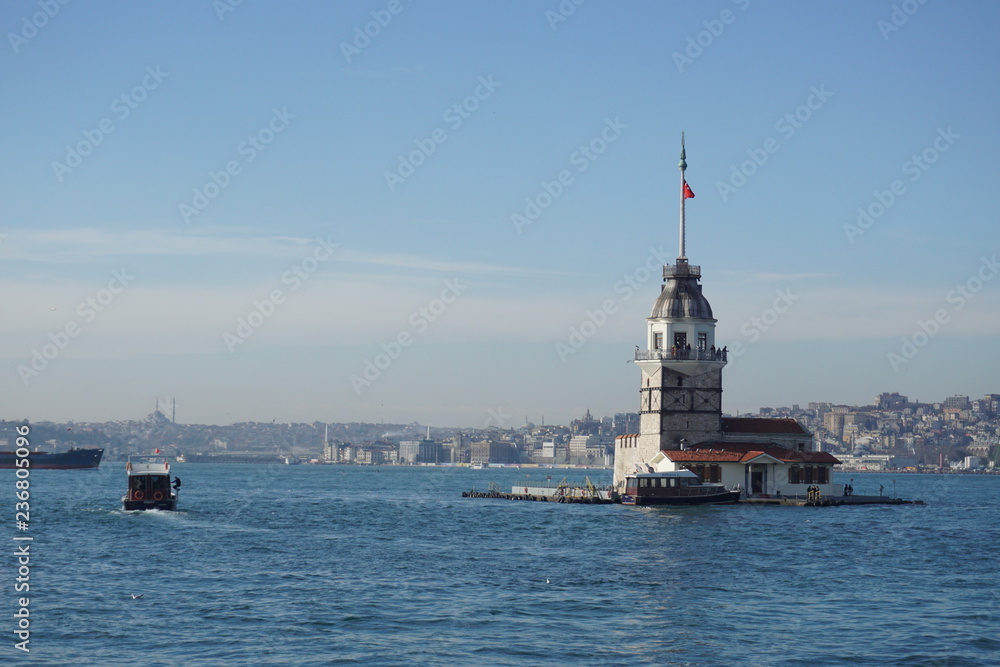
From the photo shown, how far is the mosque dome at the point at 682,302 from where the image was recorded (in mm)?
94875

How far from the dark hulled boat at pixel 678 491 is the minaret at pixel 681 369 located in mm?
6945

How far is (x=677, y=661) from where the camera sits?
32219mm

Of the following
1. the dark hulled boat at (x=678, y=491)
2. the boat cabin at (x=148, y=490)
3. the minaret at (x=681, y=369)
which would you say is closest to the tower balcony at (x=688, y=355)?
the minaret at (x=681, y=369)

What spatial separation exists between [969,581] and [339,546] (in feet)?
85.7

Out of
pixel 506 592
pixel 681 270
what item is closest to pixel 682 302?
pixel 681 270

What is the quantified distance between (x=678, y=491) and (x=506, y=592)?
44655mm

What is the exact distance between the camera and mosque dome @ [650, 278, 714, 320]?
94.9 m

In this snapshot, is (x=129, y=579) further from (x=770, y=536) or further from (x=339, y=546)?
(x=770, y=536)

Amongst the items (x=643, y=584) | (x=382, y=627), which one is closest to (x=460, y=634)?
(x=382, y=627)

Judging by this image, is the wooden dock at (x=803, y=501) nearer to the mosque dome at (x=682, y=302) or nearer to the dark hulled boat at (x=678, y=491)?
the dark hulled boat at (x=678, y=491)

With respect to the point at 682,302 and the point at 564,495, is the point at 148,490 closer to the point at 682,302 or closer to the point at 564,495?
the point at 564,495

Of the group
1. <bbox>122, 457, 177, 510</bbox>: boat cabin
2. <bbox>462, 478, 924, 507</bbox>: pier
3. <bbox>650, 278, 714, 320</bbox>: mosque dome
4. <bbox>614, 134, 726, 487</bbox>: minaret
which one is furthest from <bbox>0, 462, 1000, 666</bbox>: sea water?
<bbox>650, 278, 714, 320</bbox>: mosque dome

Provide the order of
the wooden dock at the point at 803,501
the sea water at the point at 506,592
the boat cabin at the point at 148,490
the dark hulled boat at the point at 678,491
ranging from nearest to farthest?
the sea water at the point at 506,592
the boat cabin at the point at 148,490
the dark hulled boat at the point at 678,491
the wooden dock at the point at 803,501

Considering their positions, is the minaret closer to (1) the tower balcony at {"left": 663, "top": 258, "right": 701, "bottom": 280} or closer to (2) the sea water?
(1) the tower balcony at {"left": 663, "top": 258, "right": 701, "bottom": 280}
